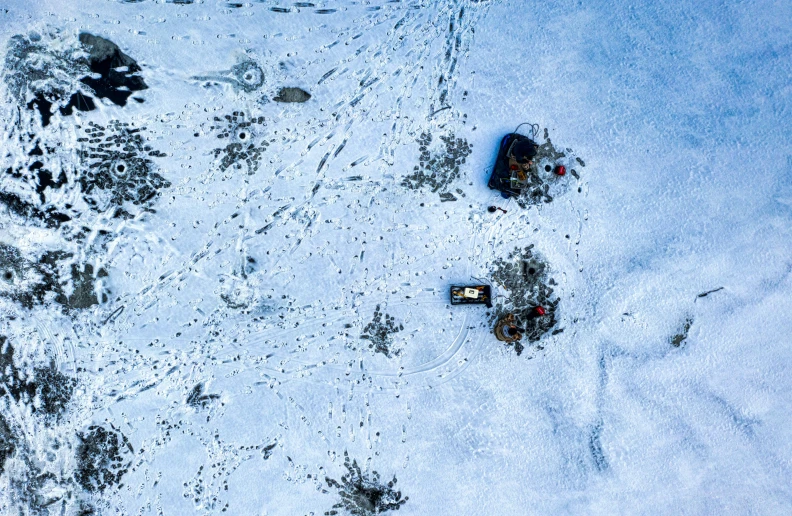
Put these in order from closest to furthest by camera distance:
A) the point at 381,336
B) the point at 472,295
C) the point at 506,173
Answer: the point at 472,295
the point at 506,173
the point at 381,336

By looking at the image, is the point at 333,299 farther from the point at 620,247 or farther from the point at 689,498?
the point at 689,498

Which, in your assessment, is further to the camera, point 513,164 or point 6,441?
point 6,441

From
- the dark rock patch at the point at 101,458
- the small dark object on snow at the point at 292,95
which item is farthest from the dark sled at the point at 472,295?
the dark rock patch at the point at 101,458

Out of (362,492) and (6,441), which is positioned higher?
(6,441)

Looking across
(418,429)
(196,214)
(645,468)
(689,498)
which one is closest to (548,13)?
(196,214)

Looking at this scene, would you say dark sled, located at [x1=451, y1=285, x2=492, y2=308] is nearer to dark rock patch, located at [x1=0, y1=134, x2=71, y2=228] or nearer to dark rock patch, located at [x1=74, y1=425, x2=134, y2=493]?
dark rock patch, located at [x1=74, y1=425, x2=134, y2=493]

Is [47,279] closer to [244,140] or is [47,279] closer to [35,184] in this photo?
[35,184]

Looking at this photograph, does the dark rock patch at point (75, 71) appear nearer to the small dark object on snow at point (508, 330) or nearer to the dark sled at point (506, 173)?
the dark sled at point (506, 173)

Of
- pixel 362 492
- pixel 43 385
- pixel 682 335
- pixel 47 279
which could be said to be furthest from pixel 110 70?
pixel 682 335
